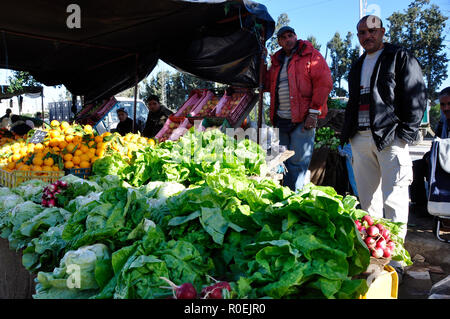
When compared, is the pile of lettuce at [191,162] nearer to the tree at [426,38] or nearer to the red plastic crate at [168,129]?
the red plastic crate at [168,129]

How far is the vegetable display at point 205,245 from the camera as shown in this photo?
1313 millimetres

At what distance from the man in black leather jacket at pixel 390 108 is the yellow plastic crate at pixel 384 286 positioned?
140cm

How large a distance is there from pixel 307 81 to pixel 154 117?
4.24m

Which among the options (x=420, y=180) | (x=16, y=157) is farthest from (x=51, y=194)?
(x=420, y=180)

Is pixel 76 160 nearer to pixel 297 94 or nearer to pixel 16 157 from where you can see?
pixel 16 157

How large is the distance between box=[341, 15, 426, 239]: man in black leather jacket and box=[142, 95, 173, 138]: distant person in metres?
4.85

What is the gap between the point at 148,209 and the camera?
6.48 ft

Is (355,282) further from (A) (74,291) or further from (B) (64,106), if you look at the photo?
(B) (64,106)

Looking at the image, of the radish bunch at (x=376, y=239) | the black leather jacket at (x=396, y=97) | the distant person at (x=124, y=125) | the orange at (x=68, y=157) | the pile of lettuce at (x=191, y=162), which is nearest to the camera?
the radish bunch at (x=376, y=239)

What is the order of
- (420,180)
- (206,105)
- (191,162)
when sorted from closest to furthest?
(191,162) < (420,180) < (206,105)

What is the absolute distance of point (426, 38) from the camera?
30.2m

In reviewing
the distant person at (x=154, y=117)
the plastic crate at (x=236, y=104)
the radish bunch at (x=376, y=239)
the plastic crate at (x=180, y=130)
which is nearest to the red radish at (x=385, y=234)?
the radish bunch at (x=376, y=239)
